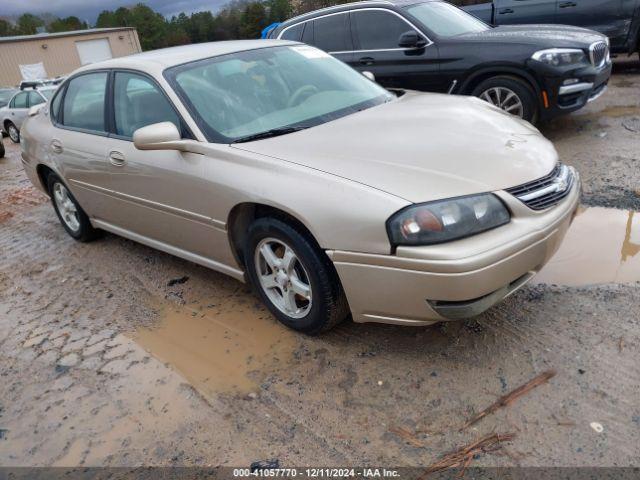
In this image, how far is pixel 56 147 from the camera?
4.70 m

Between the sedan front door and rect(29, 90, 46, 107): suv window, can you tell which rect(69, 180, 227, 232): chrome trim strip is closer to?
the sedan front door

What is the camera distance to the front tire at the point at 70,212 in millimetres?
5000

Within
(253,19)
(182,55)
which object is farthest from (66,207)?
(253,19)

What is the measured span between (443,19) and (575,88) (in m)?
1.88

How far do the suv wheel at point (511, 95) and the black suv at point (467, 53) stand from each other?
1 centimetres

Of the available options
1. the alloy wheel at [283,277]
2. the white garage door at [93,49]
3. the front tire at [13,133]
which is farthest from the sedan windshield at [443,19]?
the white garage door at [93,49]

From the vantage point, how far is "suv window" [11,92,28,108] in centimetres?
1531

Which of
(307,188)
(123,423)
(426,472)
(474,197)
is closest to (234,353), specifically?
(123,423)

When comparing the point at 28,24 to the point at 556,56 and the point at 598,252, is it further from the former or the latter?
the point at 598,252

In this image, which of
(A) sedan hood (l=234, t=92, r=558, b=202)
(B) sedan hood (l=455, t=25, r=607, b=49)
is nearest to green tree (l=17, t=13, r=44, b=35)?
(B) sedan hood (l=455, t=25, r=607, b=49)

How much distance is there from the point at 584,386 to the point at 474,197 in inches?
40.3

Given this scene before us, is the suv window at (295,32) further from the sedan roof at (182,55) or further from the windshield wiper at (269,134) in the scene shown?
the windshield wiper at (269,134)

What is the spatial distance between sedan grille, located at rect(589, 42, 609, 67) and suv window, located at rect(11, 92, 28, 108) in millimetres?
14768

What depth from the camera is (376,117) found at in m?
3.40
